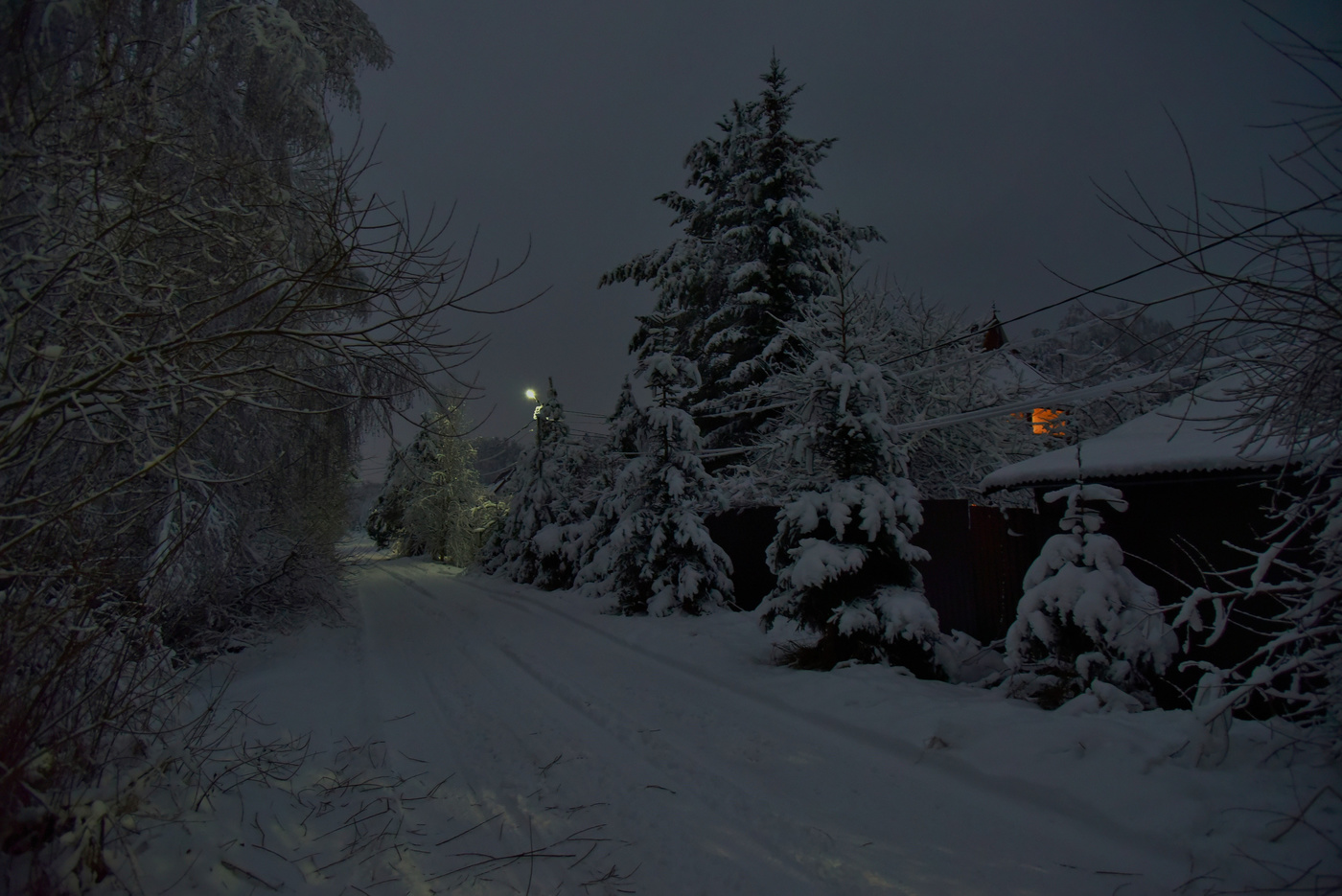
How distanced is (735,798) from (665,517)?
8172mm

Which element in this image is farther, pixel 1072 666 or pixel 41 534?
pixel 1072 666

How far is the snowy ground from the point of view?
10.1 ft

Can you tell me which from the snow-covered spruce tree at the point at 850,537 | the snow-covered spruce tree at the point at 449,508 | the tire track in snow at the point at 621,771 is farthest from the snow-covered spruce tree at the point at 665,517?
the snow-covered spruce tree at the point at 449,508

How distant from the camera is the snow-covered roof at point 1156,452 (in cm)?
563

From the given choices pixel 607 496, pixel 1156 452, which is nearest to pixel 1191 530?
pixel 1156 452

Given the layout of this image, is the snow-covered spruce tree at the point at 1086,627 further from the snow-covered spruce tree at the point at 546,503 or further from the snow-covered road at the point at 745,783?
the snow-covered spruce tree at the point at 546,503

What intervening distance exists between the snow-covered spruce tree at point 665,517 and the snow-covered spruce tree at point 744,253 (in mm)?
4191

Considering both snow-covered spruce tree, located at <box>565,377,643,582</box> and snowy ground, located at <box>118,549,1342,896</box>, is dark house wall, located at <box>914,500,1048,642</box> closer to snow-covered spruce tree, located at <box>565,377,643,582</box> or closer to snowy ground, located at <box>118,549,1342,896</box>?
snowy ground, located at <box>118,549,1342,896</box>

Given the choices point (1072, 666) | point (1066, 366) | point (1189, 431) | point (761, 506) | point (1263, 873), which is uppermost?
point (1066, 366)

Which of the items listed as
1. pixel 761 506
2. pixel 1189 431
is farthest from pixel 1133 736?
pixel 761 506

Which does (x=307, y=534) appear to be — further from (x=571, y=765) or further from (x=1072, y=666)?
(x=1072, y=666)

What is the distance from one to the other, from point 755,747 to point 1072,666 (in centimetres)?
314

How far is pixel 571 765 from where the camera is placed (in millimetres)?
4602

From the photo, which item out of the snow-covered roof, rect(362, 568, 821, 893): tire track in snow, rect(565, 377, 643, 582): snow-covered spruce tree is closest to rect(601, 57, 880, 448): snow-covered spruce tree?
rect(565, 377, 643, 582): snow-covered spruce tree
